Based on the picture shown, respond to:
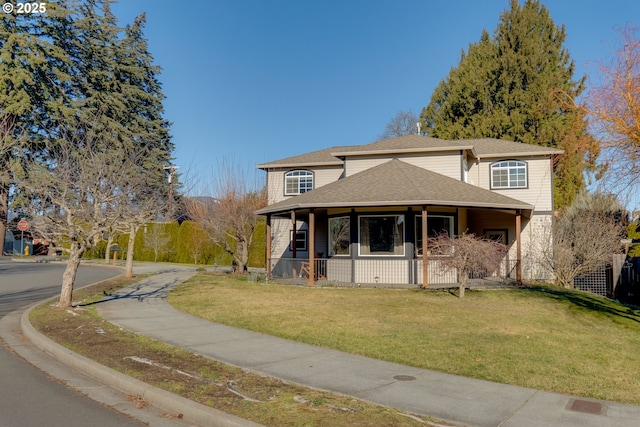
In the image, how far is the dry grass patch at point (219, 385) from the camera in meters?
4.54

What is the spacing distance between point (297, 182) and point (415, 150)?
6911mm

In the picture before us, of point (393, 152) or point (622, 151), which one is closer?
point (622, 151)

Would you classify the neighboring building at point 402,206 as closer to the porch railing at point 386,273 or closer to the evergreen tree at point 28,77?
the porch railing at point 386,273

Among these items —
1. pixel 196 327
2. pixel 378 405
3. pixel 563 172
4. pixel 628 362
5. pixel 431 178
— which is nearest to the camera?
pixel 378 405

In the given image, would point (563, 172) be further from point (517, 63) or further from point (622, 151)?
point (622, 151)

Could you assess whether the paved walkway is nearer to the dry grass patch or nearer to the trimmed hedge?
the dry grass patch

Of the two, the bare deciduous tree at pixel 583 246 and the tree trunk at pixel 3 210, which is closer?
the bare deciduous tree at pixel 583 246

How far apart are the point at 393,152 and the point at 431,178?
283 cm

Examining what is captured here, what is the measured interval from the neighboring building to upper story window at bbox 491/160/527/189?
0.16 feet

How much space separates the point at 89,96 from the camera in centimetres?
3669

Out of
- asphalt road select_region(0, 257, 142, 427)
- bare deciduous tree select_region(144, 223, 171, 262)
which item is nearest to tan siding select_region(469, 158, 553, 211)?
asphalt road select_region(0, 257, 142, 427)

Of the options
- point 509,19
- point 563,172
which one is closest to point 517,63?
point 509,19

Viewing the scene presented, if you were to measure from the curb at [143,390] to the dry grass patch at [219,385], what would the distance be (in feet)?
0.33
